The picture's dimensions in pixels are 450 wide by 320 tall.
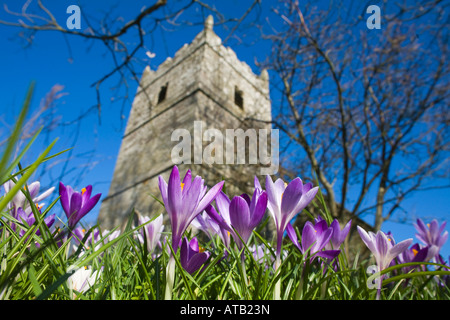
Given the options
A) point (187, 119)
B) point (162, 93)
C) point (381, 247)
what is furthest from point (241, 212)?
point (162, 93)

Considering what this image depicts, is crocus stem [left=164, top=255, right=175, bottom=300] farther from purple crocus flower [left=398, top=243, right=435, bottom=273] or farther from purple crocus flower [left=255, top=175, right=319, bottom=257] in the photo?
purple crocus flower [left=398, top=243, right=435, bottom=273]

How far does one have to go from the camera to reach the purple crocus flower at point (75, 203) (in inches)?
26.6

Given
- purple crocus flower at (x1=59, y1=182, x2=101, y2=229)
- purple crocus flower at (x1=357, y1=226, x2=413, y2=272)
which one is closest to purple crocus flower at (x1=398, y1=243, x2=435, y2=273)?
purple crocus flower at (x1=357, y1=226, x2=413, y2=272)

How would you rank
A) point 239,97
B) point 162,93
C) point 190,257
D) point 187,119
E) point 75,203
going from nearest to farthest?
point 190,257 → point 75,203 → point 187,119 → point 239,97 → point 162,93

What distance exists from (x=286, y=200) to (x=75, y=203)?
0.46 m

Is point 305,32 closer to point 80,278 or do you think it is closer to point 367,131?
point 367,131

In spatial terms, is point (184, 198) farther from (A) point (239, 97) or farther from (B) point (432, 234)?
(A) point (239, 97)

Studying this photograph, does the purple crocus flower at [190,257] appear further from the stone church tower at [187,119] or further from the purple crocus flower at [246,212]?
the stone church tower at [187,119]

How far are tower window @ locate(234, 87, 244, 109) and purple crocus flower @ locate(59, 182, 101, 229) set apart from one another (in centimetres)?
1151

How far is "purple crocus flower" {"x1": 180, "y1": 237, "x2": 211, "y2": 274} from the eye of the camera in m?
0.52

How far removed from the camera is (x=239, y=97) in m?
12.3

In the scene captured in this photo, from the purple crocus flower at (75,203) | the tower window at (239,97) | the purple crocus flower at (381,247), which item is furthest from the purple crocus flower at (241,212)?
the tower window at (239,97)

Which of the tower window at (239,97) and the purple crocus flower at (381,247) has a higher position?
the tower window at (239,97)

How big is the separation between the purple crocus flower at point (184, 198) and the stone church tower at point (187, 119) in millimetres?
7546
